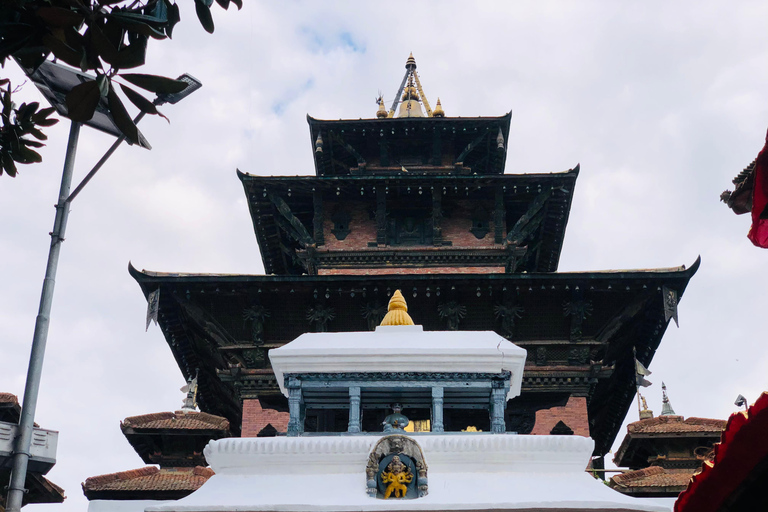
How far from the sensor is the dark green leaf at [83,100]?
3754 millimetres

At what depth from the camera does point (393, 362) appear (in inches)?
470

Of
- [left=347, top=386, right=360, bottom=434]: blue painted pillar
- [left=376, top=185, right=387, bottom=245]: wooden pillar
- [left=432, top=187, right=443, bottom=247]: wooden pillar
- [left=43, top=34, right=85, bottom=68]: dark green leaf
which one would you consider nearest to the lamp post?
[left=43, top=34, right=85, bottom=68]: dark green leaf

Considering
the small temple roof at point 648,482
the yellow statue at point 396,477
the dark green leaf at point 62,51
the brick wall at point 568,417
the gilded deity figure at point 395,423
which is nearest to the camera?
the dark green leaf at point 62,51

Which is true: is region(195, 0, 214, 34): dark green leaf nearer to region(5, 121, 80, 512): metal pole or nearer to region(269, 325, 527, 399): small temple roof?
region(5, 121, 80, 512): metal pole

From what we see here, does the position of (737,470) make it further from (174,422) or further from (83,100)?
(174,422)

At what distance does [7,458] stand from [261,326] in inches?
420

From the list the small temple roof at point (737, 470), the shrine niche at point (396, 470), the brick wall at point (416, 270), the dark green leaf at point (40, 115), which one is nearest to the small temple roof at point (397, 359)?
the shrine niche at point (396, 470)

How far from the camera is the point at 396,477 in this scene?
1039 cm

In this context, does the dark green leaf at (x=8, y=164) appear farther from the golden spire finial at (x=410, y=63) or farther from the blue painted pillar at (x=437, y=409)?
the golden spire finial at (x=410, y=63)

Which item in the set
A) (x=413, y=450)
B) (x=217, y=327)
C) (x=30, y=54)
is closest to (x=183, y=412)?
(x=217, y=327)

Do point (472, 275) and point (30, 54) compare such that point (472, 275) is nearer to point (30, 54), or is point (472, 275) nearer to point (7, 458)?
point (7, 458)

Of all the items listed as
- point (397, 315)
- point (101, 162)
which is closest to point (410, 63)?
point (397, 315)

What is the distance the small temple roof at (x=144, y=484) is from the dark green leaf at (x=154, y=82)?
42.2ft

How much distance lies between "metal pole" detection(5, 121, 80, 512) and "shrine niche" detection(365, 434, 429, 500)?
200 inches
